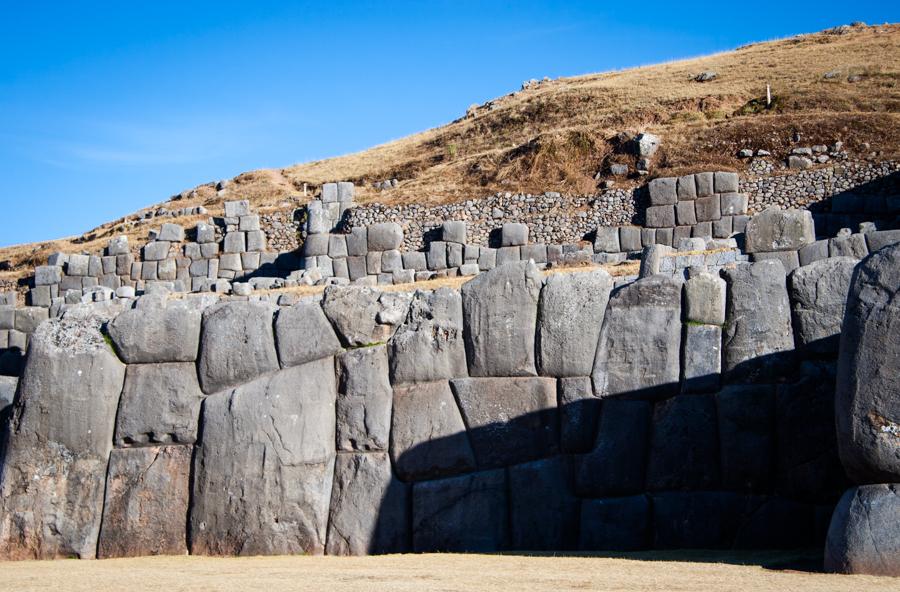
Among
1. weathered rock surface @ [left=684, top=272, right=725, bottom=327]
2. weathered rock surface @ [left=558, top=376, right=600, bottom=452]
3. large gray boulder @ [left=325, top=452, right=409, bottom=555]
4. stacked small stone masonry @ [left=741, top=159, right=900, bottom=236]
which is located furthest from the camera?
stacked small stone masonry @ [left=741, top=159, right=900, bottom=236]

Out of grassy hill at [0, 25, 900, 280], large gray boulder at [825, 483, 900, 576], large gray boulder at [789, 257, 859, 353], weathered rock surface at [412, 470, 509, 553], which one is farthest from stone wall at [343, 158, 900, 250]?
large gray boulder at [825, 483, 900, 576]

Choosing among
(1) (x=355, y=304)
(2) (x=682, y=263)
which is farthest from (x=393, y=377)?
(2) (x=682, y=263)

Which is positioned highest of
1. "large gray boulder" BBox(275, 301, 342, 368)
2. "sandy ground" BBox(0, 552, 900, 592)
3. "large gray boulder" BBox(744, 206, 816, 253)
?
"large gray boulder" BBox(744, 206, 816, 253)

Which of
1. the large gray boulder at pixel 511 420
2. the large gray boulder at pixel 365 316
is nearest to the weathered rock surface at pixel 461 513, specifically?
the large gray boulder at pixel 511 420

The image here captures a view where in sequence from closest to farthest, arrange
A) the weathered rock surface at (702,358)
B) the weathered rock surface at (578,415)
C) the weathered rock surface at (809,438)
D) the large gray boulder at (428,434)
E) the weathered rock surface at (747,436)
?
1. the weathered rock surface at (809,438)
2. the weathered rock surface at (747,436)
3. the weathered rock surface at (702,358)
4. the weathered rock surface at (578,415)
5. the large gray boulder at (428,434)

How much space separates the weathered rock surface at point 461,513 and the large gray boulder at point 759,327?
2.41m

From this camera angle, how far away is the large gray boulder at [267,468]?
10117 millimetres

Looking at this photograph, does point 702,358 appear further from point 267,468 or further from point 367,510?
point 267,468

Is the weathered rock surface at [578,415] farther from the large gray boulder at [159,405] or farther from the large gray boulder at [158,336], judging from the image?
the large gray boulder at [158,336]

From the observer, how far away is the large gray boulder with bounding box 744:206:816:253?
25109 millimetres

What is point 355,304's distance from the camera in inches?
425

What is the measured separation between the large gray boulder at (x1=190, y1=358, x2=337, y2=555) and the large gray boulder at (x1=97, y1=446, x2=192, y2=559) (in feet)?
0.58

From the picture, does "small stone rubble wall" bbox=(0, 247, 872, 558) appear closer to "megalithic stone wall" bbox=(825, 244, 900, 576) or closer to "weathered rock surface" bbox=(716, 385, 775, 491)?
"weathered rock surface" bbox=(716, 385, 775, 491)

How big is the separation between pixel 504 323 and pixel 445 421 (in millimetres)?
1103
